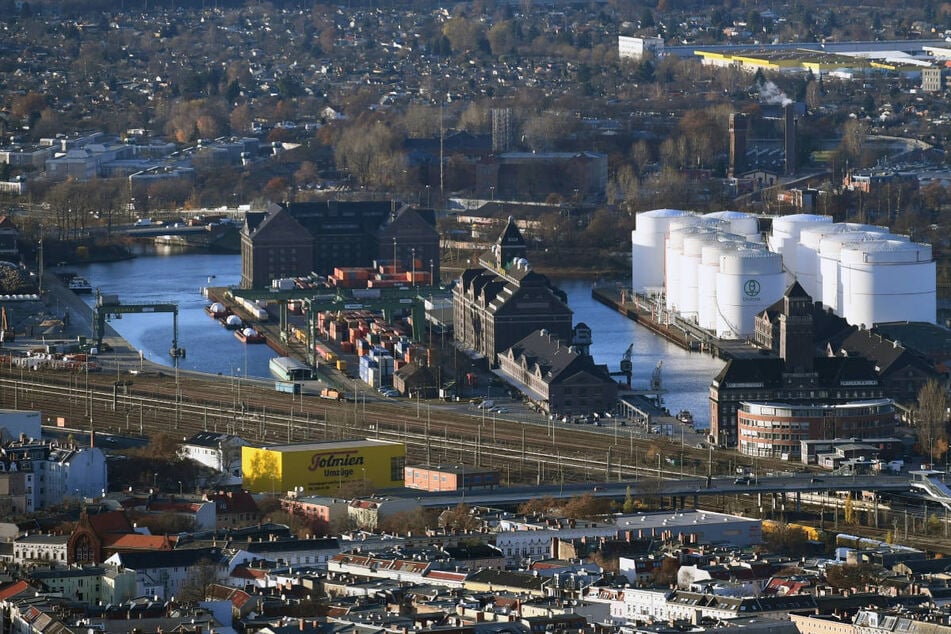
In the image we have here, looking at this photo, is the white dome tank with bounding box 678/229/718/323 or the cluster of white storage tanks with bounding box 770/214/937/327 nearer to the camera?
the cluster of white storage tanks with bounding box 770/214/937/327

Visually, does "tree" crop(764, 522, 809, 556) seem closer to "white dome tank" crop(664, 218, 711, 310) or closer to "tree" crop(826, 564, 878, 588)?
"tree" crop(826, 564, 878, 588)

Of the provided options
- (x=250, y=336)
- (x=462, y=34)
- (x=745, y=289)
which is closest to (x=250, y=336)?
(x=250, y=336)

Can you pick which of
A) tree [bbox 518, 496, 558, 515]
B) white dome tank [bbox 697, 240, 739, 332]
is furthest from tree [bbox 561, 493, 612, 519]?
white dome tank [bbox 697, 240, 739, 332]

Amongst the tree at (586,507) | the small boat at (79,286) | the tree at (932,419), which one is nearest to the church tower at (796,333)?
the tree at (932,419)

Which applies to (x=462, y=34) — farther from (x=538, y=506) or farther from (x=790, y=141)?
(x=538, y=506)

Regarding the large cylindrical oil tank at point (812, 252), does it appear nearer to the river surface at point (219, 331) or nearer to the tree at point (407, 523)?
the river surface at point (219, 331)

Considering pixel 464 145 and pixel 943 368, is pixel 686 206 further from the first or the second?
pixel 943 368

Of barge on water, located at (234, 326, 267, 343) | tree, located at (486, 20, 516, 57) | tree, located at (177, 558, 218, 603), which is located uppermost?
tree, located at (177, 558, 218, 603)
